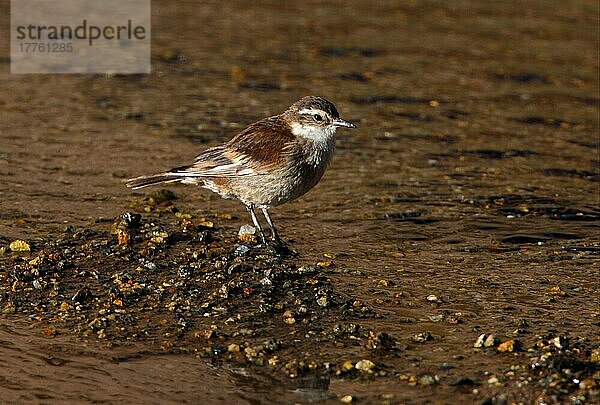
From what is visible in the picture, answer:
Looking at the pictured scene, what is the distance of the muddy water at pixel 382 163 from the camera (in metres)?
6.25

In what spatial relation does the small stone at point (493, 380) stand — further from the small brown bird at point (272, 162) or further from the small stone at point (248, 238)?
the small stone at point (248, 238)

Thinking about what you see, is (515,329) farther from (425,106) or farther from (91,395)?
(425,106)

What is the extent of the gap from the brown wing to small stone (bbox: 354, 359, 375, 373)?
7.75ft

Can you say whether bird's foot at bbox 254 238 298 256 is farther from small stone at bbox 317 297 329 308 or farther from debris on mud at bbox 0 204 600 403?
small stone at bbox 317 297 329 308

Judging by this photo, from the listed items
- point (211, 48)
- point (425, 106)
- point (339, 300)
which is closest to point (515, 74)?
point (425, 106)

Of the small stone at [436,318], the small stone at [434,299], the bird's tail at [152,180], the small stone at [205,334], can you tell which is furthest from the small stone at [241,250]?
the small stone at [436,318]

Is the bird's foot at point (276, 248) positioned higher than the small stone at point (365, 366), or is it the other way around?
the bird's foot at point (276, 248)

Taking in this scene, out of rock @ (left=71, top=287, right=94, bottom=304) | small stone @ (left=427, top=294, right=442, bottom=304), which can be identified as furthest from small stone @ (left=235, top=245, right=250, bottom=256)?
small stone @ (left=427, top=294, right=442, bottom=304)

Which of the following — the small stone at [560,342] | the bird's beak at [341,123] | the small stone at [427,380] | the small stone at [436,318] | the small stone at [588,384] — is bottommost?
the small stone at [427,380]

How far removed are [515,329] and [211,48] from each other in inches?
373

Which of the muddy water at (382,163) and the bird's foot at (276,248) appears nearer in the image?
the muddy water at (382,163)

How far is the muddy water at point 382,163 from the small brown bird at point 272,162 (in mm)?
471

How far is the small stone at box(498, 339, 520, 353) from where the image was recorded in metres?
6.26

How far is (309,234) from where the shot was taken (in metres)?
8.60
